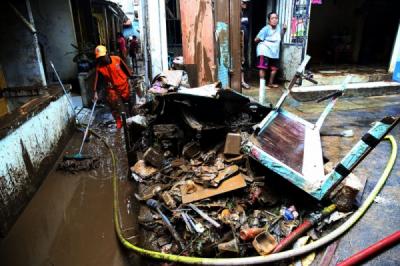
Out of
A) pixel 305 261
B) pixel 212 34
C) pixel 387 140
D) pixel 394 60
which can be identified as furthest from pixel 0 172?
pixel 394 60

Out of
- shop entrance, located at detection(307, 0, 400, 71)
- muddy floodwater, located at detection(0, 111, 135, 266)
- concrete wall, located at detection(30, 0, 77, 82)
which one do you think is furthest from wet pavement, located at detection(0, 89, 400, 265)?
shop entrance, located at detection(307, 0, 400, 71)

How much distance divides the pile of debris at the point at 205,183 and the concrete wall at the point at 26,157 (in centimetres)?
166

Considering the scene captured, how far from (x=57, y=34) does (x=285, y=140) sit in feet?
28.3

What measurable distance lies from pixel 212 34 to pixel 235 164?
285 cm

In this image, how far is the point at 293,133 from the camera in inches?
168

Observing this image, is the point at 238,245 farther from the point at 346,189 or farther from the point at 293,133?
the point at 293,133

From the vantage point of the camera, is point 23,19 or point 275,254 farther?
point 23,19

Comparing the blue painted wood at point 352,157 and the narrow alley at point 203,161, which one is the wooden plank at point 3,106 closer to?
the narrow alley at point 203,161

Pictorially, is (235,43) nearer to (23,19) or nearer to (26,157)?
(26,157)

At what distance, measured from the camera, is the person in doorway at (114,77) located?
260 inches

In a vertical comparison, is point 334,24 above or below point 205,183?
above

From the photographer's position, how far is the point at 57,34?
358 inches

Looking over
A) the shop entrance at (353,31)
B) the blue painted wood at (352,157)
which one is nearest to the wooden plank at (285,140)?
the blue painted wood at (352,157)

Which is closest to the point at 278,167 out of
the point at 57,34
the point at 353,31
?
the point at 57,34
